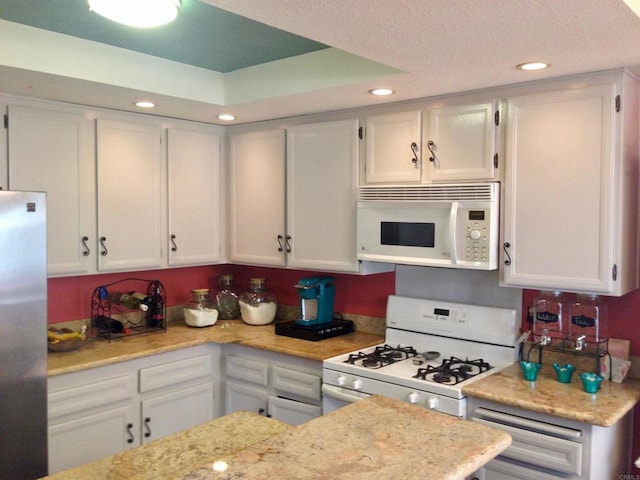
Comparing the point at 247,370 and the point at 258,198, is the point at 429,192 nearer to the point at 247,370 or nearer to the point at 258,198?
the point at 258,198

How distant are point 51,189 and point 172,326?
3.92ft

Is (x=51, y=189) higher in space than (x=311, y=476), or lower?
higher

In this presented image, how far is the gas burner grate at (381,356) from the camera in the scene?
2894 mm

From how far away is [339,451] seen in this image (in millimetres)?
1339

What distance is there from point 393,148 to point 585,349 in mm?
1328

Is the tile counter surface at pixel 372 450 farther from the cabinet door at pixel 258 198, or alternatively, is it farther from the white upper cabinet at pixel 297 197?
the cabinet door at pixel 258 198

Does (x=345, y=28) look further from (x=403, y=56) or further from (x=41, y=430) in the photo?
(x=41, y=430)

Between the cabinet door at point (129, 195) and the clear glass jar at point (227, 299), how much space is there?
629mm

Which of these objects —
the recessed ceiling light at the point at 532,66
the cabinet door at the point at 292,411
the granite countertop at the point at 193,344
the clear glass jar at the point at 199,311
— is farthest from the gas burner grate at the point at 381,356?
the recessed ceiling light at the point at 532,66

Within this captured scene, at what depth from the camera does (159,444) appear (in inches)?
68.6

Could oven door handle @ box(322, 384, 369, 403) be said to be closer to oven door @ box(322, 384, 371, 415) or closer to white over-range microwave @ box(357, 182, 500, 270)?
oven door @ box(322, 384, 371, 415)

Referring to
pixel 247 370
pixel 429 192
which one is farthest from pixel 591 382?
pixel 247 370

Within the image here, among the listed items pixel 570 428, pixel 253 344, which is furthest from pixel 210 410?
pixel 570 428

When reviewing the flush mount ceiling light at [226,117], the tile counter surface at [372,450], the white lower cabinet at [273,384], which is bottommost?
the white lower cabinet at [273,384]
